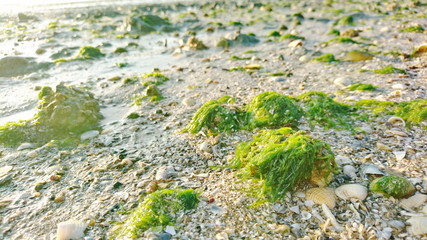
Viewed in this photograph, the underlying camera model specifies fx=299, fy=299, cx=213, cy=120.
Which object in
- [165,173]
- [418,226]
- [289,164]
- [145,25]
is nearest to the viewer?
[418,226]

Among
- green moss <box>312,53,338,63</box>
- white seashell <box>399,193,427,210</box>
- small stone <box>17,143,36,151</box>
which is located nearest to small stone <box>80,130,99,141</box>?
small stone <box>17,143,36,151</box>

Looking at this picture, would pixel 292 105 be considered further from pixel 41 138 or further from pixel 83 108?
pixel 41 138

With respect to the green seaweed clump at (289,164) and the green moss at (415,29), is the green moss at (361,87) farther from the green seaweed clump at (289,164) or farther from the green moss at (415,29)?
the green moss at (415,29)

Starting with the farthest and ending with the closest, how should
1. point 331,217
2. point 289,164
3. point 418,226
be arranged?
point 289,164 < point 331,217 < point 418,226

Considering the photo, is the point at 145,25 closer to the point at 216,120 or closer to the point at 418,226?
the point at 216,120

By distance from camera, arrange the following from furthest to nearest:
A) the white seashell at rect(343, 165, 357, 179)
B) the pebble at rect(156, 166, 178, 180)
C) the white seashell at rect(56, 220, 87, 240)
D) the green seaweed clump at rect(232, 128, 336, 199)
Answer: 1. the pebble at rect(156, 166, 178, 180)
2. the white seashell at rect(343, 165, 357, 179)
3. the green seaweed clump at rect(232, 128, 336, 199)
4. the white seashell at rect(56, 220, 87, 240)

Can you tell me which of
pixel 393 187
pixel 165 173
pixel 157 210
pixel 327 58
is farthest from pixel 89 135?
pixel 327 58

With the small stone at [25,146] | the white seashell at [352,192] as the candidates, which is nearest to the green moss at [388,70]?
the white seashell at [352,192]

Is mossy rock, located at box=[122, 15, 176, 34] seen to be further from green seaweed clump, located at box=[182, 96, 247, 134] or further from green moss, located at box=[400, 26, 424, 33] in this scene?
green seaweed clump, located at box=[182, 96, 247, 134]
